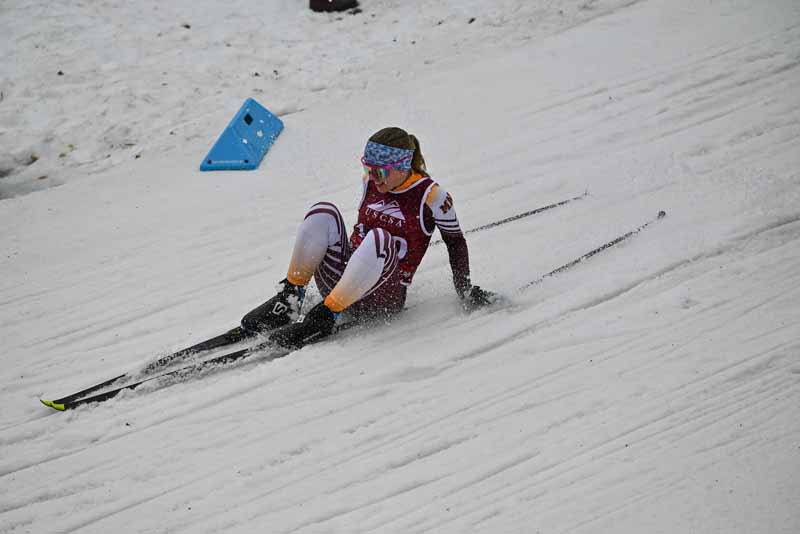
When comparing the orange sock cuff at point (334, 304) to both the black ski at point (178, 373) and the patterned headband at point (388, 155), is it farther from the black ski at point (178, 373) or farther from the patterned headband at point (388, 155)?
the patterned headband at point (388, 155)

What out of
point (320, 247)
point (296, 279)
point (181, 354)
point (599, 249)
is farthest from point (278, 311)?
point (599, 249)

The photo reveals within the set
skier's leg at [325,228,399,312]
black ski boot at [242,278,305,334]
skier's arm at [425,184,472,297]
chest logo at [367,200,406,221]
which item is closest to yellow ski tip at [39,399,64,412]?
black ski boot at [242,278,305,334]

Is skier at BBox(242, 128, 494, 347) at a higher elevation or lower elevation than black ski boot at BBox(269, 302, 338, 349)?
higher

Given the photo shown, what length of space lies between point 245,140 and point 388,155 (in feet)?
9.32

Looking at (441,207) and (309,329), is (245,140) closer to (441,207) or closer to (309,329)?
(309,329)

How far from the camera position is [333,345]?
3443 millimetres

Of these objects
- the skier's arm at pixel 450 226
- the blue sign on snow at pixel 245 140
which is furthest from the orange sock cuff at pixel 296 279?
the blue sign on snow at pixel 245 140

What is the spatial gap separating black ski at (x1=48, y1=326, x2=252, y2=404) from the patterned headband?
1.22 m

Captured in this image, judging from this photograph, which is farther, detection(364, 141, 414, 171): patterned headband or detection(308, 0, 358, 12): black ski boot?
detection(308, 0, 358, 12): black ski boot

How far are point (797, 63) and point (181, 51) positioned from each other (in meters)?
6.05

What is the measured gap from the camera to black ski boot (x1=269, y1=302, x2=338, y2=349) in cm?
329

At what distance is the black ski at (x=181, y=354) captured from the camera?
326 centimetres

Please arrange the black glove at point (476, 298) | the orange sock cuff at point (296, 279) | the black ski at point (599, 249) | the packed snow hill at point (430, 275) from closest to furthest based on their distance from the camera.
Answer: the packed snow hill at point (430, 275)
the orange sock cuff at point (296, 279)
the black glove at point (476, 298)
the black ski at point (599, 249)

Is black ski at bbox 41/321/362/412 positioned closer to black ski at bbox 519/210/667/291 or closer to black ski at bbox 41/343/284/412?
black ski at bbox 41/343/284/412
